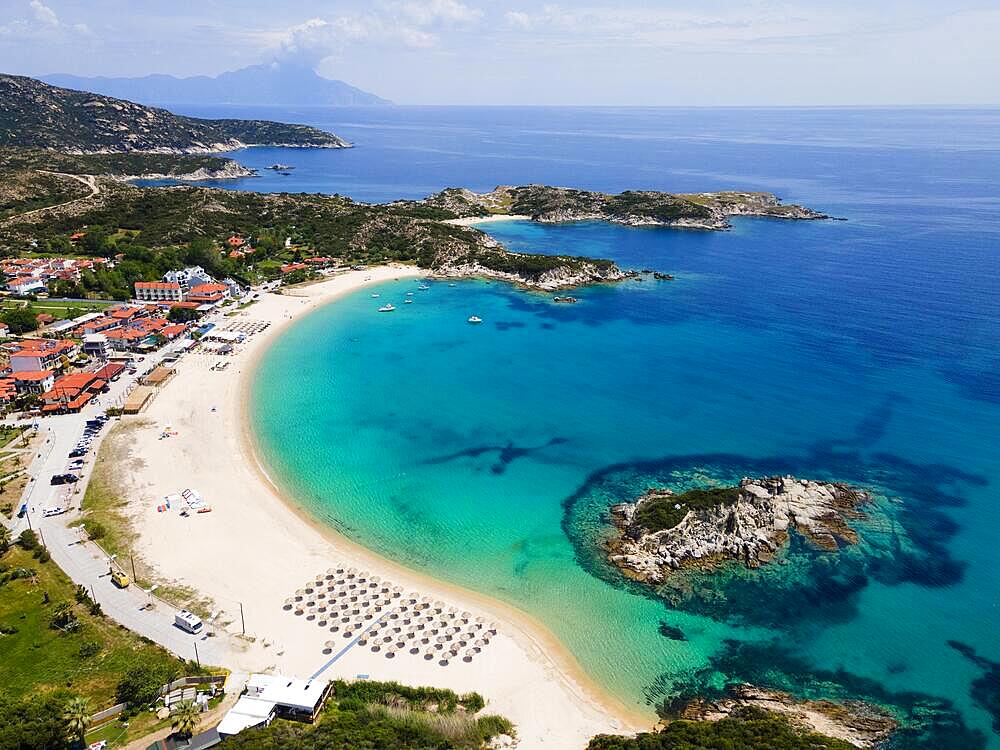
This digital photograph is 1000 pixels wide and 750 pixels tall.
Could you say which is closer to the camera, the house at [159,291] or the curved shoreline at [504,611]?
the curved shoreline at [504,611]

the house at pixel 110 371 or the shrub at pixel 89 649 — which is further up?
the house at pixel 110 371

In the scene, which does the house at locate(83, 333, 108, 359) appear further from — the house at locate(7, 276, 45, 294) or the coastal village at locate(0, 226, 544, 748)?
the house at locate(7, 276, 45, 294)

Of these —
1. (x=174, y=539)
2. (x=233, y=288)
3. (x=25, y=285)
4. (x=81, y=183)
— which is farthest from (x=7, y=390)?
(x=81, y=183)

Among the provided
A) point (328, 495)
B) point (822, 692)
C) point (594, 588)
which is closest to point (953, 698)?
point (822, 692)

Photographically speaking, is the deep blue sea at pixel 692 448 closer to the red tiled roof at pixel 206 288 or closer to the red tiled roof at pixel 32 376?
the red tiled roof at pixel 206 288

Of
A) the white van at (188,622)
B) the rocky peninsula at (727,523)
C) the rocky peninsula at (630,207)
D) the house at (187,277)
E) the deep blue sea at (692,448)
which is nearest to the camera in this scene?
the white van at (188,622)

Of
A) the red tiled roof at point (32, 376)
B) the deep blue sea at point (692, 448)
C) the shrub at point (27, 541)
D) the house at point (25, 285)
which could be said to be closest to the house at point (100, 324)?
the red tiled roof at point (32, 376)

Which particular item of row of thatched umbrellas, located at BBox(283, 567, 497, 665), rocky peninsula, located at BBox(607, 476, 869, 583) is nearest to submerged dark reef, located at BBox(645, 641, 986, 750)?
rocky peninsula, located at BBox(607, 476, 869, 583)
